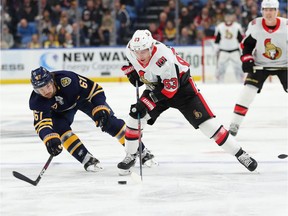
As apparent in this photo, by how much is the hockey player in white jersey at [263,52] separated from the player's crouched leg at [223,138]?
6.01 ft

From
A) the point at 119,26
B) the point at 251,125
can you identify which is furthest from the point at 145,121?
the point at 119,26

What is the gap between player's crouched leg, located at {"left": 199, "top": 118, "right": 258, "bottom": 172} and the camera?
5.25 metres

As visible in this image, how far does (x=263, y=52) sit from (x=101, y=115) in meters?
2.30

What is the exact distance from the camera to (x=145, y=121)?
538cm

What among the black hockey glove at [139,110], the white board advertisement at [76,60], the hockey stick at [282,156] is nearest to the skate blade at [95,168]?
the black hockey glove at [139,110]

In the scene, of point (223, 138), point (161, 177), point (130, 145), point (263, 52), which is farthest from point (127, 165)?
point (263, 52)

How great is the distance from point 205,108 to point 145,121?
0.41m

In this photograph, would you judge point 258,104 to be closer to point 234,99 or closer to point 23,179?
point 234,99

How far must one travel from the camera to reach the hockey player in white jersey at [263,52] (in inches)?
277

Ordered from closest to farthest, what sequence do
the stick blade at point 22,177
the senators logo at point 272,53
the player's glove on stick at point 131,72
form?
the stick blade at point 22,177 < the player's glove on stick at point 131,72 < the senators logo at point 272,53

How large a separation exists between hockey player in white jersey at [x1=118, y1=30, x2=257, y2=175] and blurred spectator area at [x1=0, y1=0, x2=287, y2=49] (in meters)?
9.31

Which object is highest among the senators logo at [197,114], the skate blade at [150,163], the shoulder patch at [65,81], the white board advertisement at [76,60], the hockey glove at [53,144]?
the shoulder patch at [65,81]

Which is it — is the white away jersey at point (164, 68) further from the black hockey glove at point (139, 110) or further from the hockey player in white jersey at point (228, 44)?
Result: the hockey player in white jersey at point (228, 44)

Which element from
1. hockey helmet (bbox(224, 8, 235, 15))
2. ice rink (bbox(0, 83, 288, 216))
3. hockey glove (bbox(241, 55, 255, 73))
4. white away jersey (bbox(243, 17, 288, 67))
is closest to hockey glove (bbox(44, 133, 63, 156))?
ice rink (bbox(0, 83, 288, 216))
